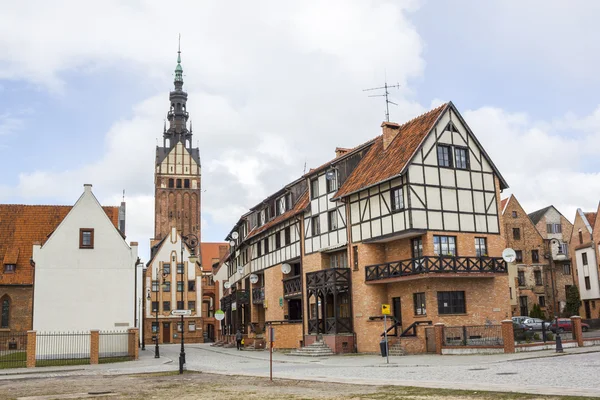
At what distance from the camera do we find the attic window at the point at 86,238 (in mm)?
39562

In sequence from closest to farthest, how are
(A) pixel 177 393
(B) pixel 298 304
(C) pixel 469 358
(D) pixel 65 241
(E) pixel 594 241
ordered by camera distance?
(A) pixel 177 393
(C) pixel 469 358
(D) pixel 65 241
(B) pixel 298 304
(E) pixel 594 241

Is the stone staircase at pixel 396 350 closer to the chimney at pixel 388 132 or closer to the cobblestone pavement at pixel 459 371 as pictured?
the cobblestone pavement at pixel 459 371

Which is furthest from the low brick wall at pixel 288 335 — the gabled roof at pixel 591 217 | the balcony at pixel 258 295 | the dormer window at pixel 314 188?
the gabled roof at pixel 591 217

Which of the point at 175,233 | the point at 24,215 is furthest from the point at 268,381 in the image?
the point at 175,233

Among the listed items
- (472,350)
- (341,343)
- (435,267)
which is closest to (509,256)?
(435,267)

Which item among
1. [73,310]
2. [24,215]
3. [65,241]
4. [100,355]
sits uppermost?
[24,215]

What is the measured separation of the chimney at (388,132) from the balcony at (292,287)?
10831 mm

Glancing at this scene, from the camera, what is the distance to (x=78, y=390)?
19.3 metres

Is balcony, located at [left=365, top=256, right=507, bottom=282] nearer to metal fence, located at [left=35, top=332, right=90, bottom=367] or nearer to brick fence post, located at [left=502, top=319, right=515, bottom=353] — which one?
brick fence post, located at [left=502, top=319, right=515, bottom=353]

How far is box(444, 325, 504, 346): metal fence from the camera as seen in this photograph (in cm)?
2984

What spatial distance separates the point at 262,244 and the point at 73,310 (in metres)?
16.8

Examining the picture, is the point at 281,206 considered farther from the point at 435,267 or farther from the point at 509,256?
the point at 509,256

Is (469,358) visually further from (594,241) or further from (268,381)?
(594,241)

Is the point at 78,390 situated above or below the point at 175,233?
below
